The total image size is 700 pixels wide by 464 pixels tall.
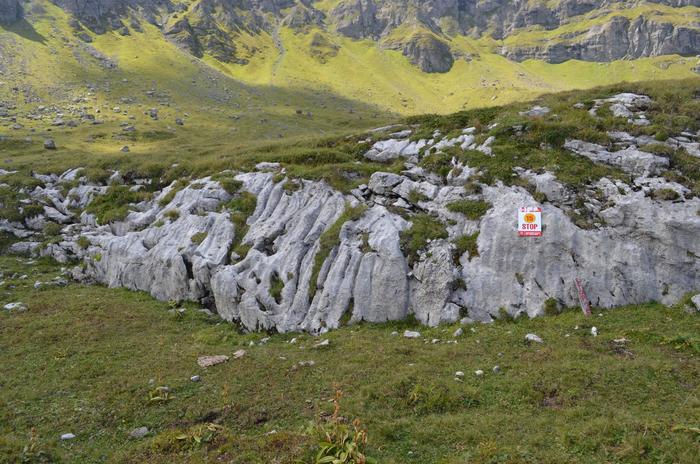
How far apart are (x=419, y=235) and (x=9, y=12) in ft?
631

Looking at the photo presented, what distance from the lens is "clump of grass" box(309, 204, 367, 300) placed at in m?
23.6

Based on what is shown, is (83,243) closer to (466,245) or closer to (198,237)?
(198,237)

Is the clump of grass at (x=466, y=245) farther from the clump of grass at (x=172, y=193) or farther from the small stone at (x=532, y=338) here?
the clump of grass at (x=172, y=193)

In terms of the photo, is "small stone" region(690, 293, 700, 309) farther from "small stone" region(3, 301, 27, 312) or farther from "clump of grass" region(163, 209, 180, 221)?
"small stone" region(3, 301, 27, 312)

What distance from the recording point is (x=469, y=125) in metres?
31.7

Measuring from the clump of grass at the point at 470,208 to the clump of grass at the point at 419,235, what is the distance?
1.28 m

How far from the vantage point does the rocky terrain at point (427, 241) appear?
2011 centimetres

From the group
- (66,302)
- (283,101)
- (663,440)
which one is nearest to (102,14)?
(283,101)

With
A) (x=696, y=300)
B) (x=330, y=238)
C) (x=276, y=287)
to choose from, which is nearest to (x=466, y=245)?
(x=330, y=238)

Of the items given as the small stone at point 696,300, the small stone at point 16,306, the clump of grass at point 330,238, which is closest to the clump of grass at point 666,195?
the small stone at point 696,300

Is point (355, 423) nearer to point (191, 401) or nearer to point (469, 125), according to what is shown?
point (191, 401)

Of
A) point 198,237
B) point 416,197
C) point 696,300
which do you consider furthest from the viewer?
point 198,237

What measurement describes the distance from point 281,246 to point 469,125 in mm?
17070

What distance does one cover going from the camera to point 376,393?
14586 millimetres
